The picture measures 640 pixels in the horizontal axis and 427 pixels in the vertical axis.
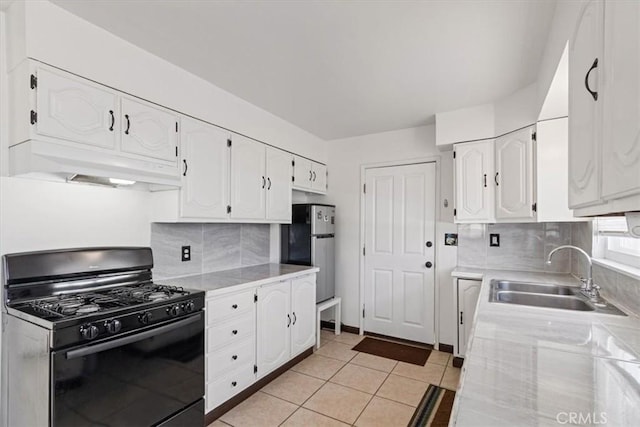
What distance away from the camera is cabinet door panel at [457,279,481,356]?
2.79 meters

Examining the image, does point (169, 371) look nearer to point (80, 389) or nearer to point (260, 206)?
point (80, 389)

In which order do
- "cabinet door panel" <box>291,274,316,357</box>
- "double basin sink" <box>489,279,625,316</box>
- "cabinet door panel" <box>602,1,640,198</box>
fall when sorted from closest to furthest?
1. "cabinet door panel" <box>602,1,640,198</box>
2. "double basin sink" <box>489,279,625,316</box>
3. "cabinet door panel" <box>291,274,316,357</box>

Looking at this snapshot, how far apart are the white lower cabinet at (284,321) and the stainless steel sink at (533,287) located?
165cm

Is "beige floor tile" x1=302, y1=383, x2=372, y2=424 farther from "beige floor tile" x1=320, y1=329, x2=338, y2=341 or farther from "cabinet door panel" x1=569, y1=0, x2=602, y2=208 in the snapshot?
"cabinet door panel" x1=569, y1=0, x2=602, y2=208

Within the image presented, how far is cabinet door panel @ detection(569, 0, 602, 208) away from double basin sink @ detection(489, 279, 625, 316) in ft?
3.42

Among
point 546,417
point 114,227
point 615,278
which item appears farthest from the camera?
point 114,227

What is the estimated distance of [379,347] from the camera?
3.41m

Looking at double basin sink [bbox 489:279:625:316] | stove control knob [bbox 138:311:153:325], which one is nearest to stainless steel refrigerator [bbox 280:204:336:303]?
double basin sink [bbox 489:279:625:316]

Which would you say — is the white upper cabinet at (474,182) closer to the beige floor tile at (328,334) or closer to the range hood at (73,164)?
the beige floor tile at (328,334)

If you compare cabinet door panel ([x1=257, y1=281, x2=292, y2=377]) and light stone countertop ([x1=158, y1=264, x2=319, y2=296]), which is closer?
light stone countertop ([x1=158, y1=264, x2=319, y2=296])

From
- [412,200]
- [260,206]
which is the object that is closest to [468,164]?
[412,200]

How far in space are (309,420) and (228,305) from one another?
0.97 meters

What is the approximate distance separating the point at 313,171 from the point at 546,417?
127 inches

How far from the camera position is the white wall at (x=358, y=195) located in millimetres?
3326
